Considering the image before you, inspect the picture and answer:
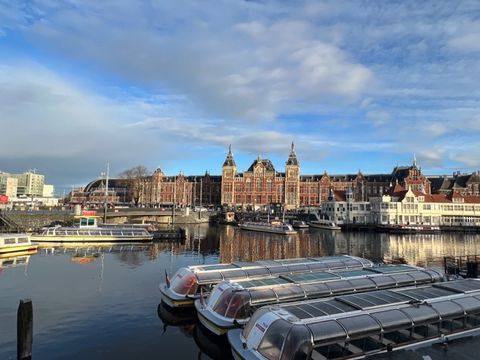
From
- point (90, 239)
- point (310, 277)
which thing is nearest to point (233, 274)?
point (310, 277)

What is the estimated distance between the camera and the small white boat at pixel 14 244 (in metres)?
50.2

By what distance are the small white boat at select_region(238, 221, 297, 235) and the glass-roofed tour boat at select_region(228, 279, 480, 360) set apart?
73.7 metres

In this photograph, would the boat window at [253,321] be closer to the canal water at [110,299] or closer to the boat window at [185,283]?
the canal water at [110,299]

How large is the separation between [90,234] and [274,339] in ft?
184

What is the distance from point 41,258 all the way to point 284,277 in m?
36.3

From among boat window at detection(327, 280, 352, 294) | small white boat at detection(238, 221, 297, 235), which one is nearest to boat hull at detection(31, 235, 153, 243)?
small white boat at detection(238, 221, 297, 235)

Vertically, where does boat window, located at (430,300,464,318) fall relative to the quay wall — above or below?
below

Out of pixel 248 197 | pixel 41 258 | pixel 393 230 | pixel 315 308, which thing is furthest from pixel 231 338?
pixel 248 197

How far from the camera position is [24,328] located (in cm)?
1748

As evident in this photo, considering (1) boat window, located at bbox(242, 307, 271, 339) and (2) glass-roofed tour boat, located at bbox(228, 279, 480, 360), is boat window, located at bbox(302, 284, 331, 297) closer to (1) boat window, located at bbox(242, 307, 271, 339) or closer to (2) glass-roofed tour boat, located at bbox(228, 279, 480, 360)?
(2) glass-roofed tour boat, located at bbox(228, 279, 480, 360)

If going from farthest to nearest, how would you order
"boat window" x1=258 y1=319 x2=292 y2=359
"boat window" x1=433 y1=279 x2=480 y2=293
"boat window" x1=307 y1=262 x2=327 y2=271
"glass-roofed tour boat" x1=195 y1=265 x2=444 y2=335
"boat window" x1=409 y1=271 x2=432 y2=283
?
1. "boat window" x1=307 y1=262 x2=327 y2=271
2. "boat window" x1=409 y1=271 x2=432 y2=283
3. "boat window" x1=433 y1=279 x2=480 y2=293
4. "glass-roofed tour boat" x1=195 y1=265 x2=444 y2=335
5. "boat window" x1=258 y1=319 x2=292 y2=359

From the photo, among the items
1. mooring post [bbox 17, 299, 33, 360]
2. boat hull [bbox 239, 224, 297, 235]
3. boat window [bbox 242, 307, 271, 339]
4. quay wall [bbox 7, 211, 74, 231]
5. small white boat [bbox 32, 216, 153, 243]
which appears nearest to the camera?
boat window [bbox 242, 307, 271, 339]

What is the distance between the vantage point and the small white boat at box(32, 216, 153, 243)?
62594 millimetres

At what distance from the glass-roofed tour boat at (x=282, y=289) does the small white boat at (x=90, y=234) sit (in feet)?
147
